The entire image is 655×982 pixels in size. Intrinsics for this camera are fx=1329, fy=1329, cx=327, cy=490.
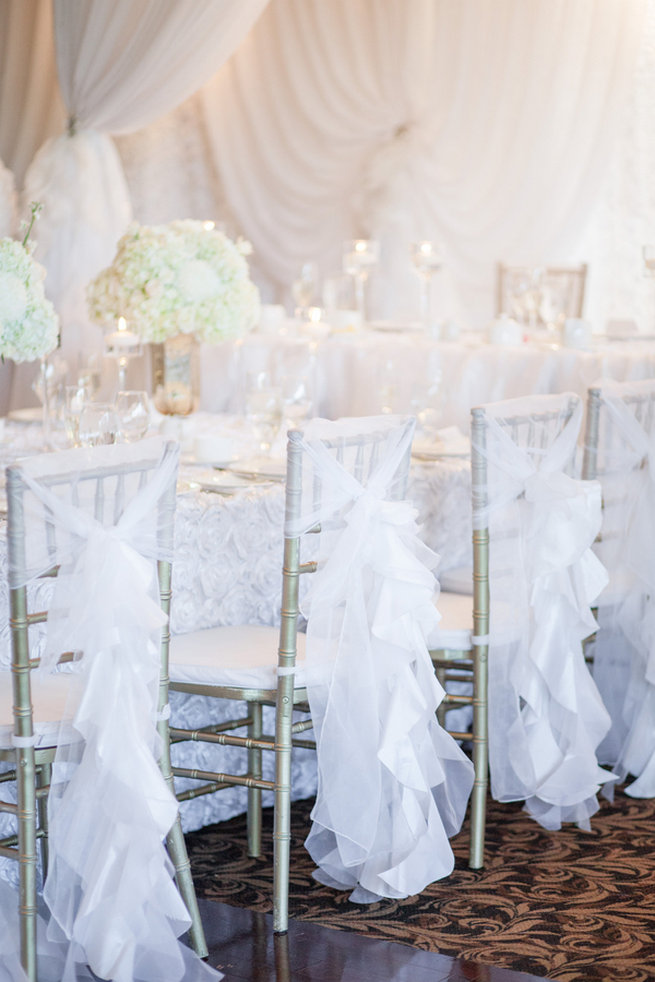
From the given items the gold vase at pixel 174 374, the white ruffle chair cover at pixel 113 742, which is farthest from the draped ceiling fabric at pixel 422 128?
the white ruffle chair cover at pixel 113 742

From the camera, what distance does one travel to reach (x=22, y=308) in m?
2.98

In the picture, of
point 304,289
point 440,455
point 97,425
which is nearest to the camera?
point 97,425

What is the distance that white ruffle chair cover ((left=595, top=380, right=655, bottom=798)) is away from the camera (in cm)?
328

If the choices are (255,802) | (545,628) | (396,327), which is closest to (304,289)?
(396,327)

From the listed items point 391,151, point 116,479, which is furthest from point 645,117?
point 116,479

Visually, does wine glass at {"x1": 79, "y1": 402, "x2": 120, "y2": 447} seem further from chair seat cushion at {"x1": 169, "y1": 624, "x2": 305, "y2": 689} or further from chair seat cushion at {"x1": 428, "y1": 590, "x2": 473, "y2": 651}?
chair seat cushion at {"x1": 428, "y1": 590, "x2": 473, "y2": 651}

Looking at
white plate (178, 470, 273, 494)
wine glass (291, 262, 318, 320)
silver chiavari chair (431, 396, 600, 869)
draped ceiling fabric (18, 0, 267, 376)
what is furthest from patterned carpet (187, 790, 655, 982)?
draped ceiling fabric (18, 0, 267, 376)

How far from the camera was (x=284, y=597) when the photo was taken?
2.54m

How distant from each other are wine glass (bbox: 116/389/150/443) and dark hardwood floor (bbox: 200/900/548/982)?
113cm

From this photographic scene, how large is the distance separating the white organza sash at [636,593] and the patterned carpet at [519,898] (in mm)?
166

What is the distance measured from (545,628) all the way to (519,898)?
1.99 ft

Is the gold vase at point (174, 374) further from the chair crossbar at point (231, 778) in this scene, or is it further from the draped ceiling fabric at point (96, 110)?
the draped ceiling fabric at point (96, 110)

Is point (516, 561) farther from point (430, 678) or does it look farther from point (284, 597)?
point (284, 597)

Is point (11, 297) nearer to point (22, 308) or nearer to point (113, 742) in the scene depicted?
point (22, 308)
